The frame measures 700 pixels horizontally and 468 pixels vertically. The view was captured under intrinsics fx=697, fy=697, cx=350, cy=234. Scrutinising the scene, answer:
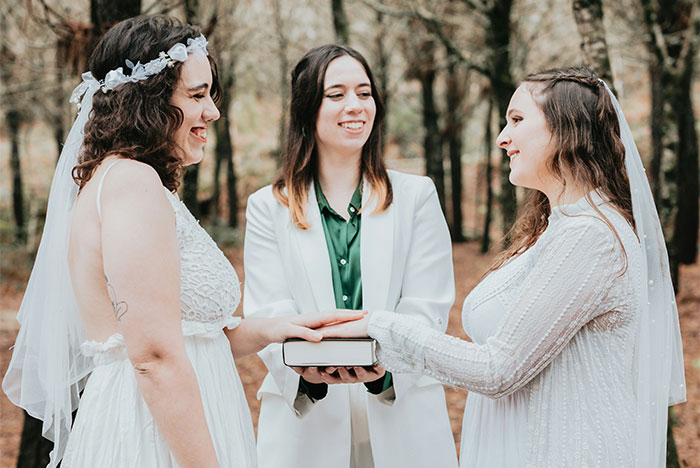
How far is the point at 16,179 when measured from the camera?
733 inches

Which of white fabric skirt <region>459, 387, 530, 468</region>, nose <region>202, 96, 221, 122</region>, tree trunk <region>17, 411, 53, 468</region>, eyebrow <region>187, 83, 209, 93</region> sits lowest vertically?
tree trunk <region>17, 411, 53, 468</region>

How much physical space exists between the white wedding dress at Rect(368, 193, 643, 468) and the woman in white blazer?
0.79 metres

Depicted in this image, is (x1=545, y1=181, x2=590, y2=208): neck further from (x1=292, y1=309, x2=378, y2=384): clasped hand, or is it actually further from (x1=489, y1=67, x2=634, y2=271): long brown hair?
(x1=292, y1=309, x2=378, y2=384): clasped hand

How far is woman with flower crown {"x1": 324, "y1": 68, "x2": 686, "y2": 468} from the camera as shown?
216 centimetres

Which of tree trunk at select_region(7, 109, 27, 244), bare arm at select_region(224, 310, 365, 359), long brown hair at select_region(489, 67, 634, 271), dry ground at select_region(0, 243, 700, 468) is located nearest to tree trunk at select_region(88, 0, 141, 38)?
bare arm at select_region(224, 310, 365, 359)

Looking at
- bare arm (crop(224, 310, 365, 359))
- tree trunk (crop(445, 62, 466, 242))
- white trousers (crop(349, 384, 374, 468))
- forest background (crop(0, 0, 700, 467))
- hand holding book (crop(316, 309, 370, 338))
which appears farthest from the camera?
tree trunk (crop(445, 62, 466, 242))

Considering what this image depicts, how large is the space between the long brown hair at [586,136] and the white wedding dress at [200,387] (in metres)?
1.21

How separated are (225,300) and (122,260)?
0.50m

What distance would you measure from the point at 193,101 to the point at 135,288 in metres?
0.70

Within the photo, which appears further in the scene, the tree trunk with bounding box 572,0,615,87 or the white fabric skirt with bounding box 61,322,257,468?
the tree trunk with bounding box 572,0,615,87

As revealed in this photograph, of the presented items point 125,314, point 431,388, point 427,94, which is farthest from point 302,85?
point 427,94

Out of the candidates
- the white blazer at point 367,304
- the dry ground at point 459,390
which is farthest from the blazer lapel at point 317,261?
the dry ground at point 459,390

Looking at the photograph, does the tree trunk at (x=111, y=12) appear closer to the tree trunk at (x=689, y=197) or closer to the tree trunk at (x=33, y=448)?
the tree trunk at (x=33, y=448)

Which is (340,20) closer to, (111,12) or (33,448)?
(111,12)
